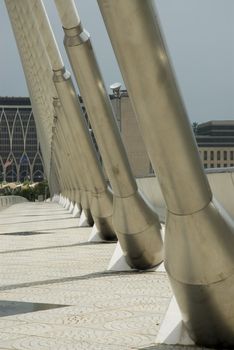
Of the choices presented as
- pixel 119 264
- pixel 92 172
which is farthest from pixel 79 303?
pixel 92 172

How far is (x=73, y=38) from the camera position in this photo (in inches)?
478

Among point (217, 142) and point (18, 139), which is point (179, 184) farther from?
point (18, 139)

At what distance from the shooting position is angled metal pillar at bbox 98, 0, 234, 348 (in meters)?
5.25

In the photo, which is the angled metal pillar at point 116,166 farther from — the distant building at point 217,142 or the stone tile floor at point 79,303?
the distant building at point 217,142

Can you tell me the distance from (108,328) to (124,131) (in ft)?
86.7

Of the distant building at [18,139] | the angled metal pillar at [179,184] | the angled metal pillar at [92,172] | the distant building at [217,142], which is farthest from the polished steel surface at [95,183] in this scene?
the distant building at [18,139]

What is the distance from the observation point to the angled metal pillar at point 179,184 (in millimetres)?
5250

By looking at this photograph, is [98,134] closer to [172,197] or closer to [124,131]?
[172,197]

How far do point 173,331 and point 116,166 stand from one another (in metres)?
5.26

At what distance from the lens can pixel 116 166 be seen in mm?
10625

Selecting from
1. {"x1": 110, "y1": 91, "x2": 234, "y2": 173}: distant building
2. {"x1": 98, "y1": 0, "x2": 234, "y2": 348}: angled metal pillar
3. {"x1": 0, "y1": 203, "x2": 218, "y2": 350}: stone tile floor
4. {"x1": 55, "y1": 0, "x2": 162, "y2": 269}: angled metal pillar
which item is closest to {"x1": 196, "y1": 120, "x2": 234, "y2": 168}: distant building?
{"x1": 110, "y1": 91, "x2": 234, "y2": 173}: distant building

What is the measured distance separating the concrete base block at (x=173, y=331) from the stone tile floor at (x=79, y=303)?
3.6 inches

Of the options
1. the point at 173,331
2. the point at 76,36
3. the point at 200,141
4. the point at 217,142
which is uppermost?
the point at 76,36

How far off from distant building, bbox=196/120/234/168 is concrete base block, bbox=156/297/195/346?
3905 centimetres
